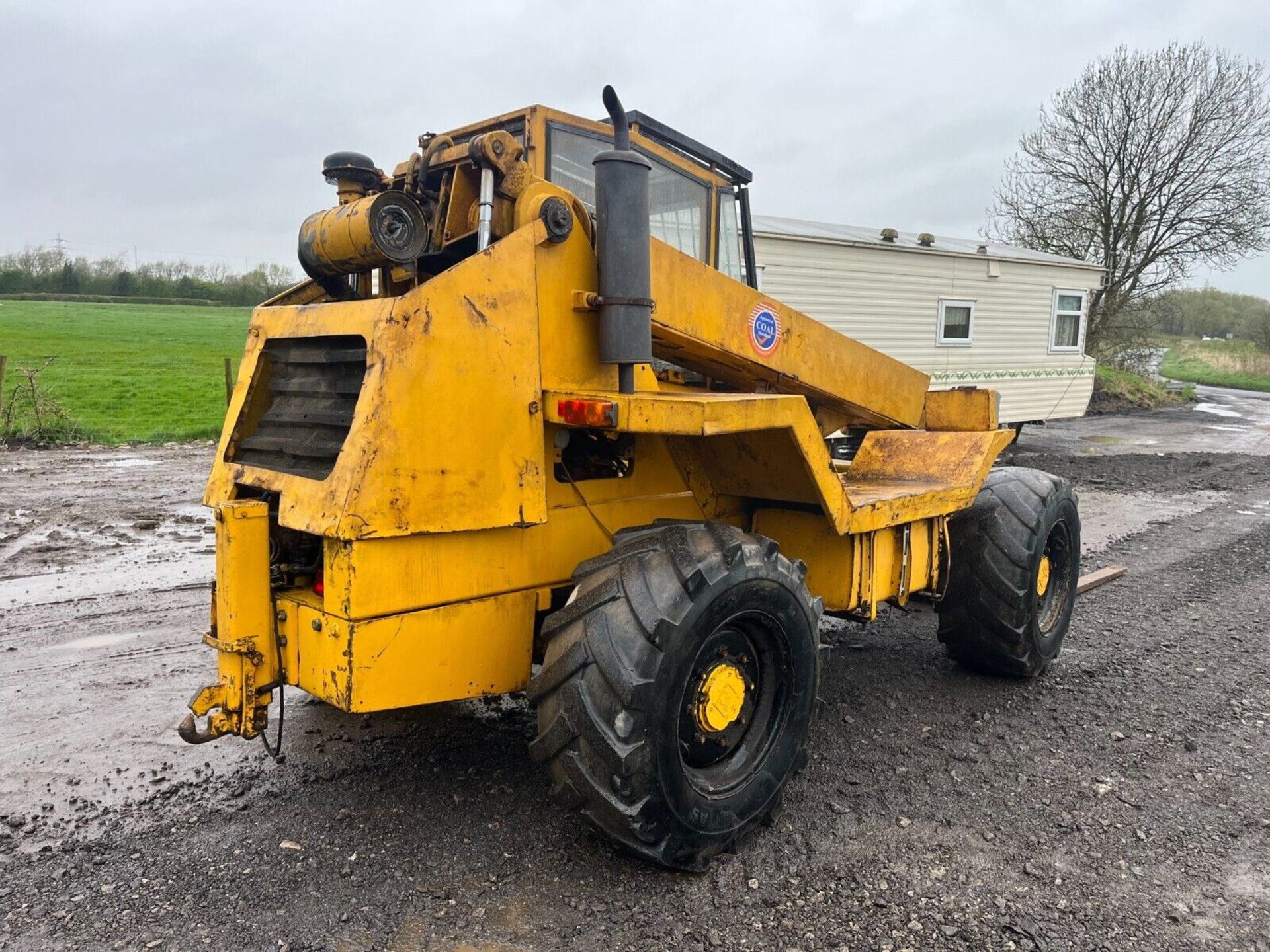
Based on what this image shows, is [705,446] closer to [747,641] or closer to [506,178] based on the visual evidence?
[747,641]

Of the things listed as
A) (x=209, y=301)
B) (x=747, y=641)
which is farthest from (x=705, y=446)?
(x=209, y=301)

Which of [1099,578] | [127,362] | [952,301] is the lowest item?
[1099,578]

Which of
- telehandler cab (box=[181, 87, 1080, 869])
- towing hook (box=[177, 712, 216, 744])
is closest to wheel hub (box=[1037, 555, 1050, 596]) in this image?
telehandler cab (box=[181, 87, 1080, 869])

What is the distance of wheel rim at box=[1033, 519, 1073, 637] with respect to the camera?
5.22m

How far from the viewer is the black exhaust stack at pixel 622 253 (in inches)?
120

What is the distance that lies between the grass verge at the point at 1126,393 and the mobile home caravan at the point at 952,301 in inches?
308

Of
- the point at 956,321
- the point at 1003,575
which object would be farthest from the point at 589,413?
the point at 956,321

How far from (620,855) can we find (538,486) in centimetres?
128

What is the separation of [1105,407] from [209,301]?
178 ft

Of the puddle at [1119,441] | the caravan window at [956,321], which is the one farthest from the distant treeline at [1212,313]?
Answer: the caravan window at [956,321]

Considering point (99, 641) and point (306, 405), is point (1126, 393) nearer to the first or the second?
point (99, 641)

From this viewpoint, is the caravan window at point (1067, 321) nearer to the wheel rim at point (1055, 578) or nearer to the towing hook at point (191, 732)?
the wheel rim at point (1055, 578)

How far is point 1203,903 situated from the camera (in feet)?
10.0

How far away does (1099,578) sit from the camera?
22.9 ft
